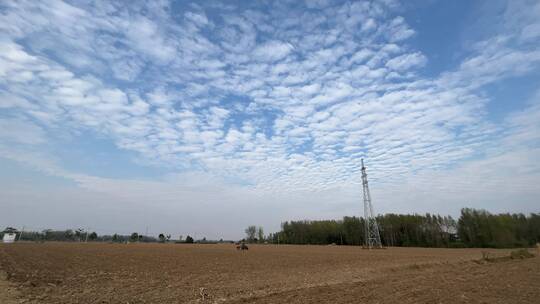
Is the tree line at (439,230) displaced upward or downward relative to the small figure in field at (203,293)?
upward

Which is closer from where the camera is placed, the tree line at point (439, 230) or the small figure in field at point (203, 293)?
the small figure in field at point (203, 293)

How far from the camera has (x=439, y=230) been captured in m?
100

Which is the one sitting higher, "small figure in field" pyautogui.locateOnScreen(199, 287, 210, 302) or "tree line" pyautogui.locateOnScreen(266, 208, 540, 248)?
"tree line" pyautogui.locateOnScreen(266, 208, 540, 248)

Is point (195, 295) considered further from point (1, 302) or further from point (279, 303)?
point (1, 302)

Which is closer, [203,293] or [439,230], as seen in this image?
[203,293]

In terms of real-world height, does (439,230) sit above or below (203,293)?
above

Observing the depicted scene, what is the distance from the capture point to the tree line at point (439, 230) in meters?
85.8

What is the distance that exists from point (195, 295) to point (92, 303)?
3.66 meters

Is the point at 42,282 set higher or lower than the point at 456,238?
lower

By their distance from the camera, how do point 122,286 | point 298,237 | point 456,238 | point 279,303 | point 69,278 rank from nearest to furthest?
point 279,303
point 122,286
point 69,278
point 456,238
point 298,237

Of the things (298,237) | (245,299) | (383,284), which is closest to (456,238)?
(298,237)

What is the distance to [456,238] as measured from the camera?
3878 inches

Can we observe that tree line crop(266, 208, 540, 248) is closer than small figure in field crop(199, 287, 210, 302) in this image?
No

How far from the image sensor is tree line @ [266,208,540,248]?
281ft
